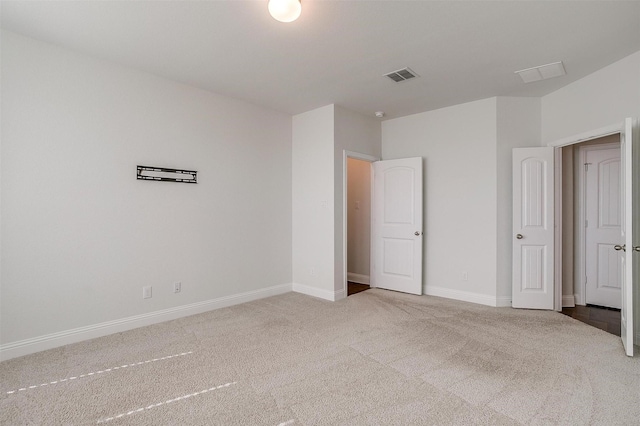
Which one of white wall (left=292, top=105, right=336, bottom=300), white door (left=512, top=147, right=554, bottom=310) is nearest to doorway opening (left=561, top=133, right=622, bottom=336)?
white door (left=512, top=147, right=554, bottom=310)

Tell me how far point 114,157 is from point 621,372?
4.76 metres

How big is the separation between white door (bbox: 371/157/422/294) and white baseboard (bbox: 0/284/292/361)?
190 cm

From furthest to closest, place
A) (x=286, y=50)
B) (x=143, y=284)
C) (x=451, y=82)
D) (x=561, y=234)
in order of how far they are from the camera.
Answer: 1. (x=561, y=234)
2. (x=451, y=82)
3. (x=143, y=284)
4. (x=286, y=50)

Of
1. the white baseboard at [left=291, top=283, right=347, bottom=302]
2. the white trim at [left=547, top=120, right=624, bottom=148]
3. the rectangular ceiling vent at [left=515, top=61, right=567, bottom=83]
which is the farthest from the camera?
the white baseboard at [left=291, top=283, right=347, bottom=302]

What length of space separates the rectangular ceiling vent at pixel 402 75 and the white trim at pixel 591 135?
6.46 ft

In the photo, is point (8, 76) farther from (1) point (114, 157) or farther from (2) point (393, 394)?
(2) point (393, 394)

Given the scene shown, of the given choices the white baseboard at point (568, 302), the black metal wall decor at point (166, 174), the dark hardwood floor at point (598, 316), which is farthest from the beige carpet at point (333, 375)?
the black metal wall decor at point (166, 174)

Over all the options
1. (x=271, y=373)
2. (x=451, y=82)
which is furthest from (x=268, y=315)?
(x=451, y=82)

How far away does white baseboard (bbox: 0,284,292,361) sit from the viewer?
2727 millimetres

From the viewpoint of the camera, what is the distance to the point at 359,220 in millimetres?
5797

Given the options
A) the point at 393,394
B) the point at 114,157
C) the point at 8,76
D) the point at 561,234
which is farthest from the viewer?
the point at 561,234

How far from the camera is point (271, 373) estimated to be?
2424 mm

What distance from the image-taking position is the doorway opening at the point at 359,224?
5.65 m

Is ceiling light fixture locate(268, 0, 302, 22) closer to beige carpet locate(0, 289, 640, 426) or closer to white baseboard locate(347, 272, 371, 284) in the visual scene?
beige carpet locate(0, 289, 640, 426)
